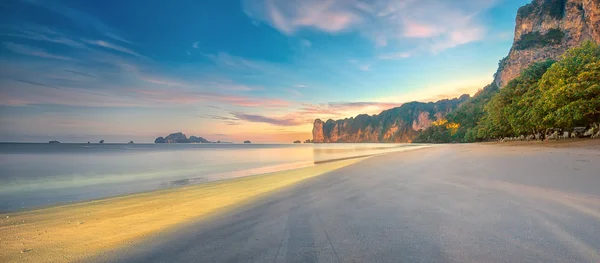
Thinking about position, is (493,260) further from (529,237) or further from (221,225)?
(221,225)

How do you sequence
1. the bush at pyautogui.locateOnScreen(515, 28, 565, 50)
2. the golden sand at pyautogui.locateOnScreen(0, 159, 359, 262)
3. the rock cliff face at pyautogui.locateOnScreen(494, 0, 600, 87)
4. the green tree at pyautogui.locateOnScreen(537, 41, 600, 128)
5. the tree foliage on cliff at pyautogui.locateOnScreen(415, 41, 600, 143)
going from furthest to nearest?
the bush at pyautogui.locateOnScreen(515, 28, 565, 50) → the rock cliff face at pyautogui.locateOnScreen(494, 0, 600, 87) → the tree foliage on cliff at pyautogui.locateOnScreen(415, 41, 600, 143) → the green tree at pyautogui.locateOnScreen(537, 41, 600, 128) → the golden sand at pyautogui.locateOnScreen(0, 159, 359, 262)

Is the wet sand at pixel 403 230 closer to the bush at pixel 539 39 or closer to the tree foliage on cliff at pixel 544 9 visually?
the bush at pixel 539 39

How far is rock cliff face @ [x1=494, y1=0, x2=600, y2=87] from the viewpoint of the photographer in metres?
68.8

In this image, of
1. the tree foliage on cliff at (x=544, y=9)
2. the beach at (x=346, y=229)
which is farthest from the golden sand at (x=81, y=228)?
the tree foliage on cliff at (x=544, y=9)

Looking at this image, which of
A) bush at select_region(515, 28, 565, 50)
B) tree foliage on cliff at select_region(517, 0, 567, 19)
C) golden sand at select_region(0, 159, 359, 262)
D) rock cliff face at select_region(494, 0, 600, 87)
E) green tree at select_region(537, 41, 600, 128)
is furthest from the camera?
tree foliage on cliff at select_region(517, 0, 567, 19)

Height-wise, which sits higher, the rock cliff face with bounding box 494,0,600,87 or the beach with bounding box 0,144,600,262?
the rock cliff face with bounding box 494,0,600,87

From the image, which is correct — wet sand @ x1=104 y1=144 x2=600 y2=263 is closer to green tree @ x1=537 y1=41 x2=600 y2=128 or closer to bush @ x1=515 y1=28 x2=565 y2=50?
green tree @ x1=537 y1=41 x2=600 y2=128

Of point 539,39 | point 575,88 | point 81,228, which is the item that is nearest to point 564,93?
point 575,88

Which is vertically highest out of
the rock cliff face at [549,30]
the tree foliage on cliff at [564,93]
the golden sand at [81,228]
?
the rock cliff face at [549,30]

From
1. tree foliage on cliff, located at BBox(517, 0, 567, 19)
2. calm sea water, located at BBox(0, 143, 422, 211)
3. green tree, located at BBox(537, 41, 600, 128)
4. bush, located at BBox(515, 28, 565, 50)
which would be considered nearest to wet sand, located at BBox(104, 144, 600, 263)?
calm sea water, located at BBox(0, 143, 422, 211)

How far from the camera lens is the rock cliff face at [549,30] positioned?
226 feet

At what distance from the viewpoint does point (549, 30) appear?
87.1 meters

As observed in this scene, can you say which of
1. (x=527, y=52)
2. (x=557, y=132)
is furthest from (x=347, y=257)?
(x=527, y=52)

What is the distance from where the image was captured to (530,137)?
41219 millimetres
